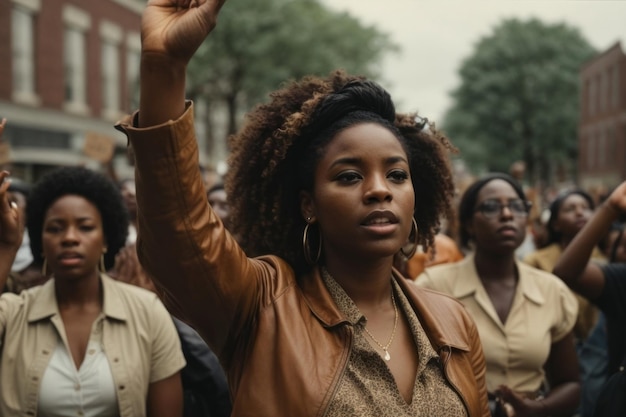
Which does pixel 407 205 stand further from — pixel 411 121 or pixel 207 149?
pixel 207 149

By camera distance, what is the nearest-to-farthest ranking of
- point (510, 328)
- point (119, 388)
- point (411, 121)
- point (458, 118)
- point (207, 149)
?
1. point (411, 121)
2. point (119, 388)
3. point (510, 328)
4. point (207, 149)
5. point (458, 118)

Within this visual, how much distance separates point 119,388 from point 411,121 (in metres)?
1.75

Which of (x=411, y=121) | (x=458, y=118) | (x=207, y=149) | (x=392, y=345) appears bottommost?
(x=392, y=345)

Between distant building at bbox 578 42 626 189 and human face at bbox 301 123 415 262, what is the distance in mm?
43606

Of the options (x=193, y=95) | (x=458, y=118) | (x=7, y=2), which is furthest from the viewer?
(x=458, y=118)

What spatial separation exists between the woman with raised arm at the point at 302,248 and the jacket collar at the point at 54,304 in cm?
124

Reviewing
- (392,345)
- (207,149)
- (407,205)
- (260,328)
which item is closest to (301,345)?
(260,328)

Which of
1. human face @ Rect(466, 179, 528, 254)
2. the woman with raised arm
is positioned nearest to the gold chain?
the woman with raised arm

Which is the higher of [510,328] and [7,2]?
[7,2]

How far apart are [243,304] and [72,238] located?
1.92 meters

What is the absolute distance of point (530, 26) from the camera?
54.2 metres

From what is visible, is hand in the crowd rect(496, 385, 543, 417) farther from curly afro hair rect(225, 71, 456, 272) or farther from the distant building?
the distant building

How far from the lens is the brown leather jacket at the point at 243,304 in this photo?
2.00 m

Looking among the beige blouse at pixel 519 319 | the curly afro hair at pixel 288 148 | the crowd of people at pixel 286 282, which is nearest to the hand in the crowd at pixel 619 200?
the crowd of people at pixel 286 282
